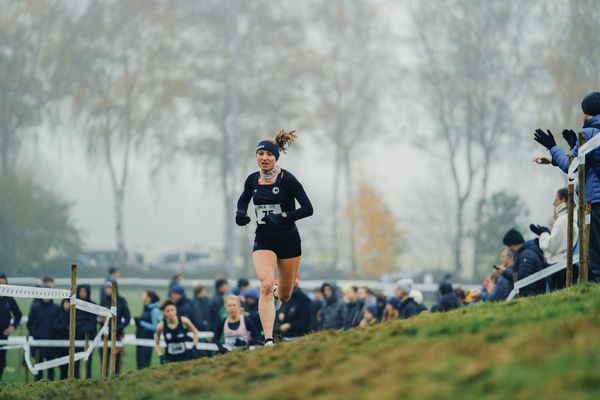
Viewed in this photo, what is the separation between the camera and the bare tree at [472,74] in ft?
158

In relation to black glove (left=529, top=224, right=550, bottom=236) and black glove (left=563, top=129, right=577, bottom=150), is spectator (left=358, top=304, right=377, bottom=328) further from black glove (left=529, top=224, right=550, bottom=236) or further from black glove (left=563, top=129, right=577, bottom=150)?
black glove (left=563, top=129, right=577, bottom=150)

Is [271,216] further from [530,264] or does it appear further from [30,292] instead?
[530,264]

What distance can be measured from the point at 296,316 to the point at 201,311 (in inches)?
170

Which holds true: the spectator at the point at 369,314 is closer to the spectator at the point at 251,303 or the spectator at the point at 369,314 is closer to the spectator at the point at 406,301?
the spectator at the point at 406,301

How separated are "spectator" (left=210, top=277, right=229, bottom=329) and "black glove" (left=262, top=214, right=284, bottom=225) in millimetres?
8560

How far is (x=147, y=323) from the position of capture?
2170cm

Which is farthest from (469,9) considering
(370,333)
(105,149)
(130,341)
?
(370,333)

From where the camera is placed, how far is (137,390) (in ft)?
30.7

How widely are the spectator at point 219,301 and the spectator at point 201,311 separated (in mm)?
170

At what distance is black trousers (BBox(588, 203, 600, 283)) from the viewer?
453 inches

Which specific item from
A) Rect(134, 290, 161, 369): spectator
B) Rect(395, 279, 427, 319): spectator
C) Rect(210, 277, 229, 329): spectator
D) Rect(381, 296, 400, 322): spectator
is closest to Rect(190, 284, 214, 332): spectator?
Rect(210, 277, 229, 329): spectator

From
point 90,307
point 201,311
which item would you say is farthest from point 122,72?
point 90,307

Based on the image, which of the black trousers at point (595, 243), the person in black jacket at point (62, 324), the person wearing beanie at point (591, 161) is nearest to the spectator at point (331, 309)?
the person in black jacket at point (62, 324)

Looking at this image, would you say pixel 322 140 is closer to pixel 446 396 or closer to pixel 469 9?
pixel 469 9
